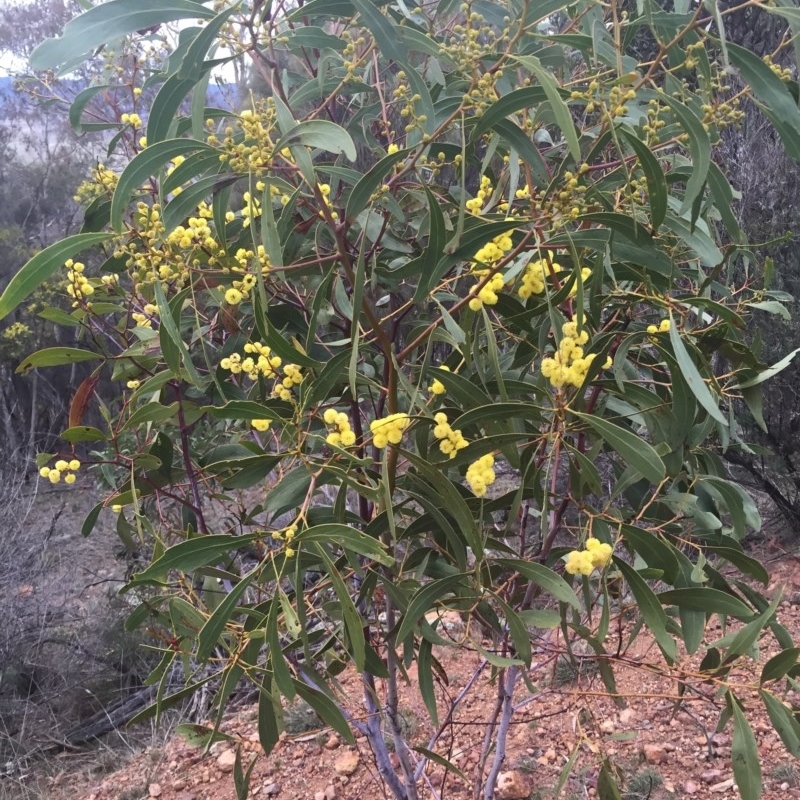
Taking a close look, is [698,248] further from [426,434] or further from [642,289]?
[426,434]

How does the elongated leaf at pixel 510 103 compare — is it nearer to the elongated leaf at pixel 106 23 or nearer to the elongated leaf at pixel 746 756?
the elongated leaf at pixel 106 23

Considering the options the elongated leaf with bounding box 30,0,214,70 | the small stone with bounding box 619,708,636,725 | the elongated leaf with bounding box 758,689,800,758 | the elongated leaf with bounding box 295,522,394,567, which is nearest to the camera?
the elongated leaf with bounding box 30,0,214,70

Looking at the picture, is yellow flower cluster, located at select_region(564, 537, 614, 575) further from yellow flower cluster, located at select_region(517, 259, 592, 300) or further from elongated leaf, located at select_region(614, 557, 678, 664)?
yellow flower cluster, located at select_region(517, 259, 592, 300)

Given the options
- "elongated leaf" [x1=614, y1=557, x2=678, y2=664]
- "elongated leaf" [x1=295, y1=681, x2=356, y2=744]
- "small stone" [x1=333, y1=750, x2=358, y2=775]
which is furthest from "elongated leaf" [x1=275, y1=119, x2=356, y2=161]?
"small stone" [x1=333, y1=750, x2=358, y2=775]

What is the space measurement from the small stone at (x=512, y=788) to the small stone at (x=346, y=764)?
16.8 inches

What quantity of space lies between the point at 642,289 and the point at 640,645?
1972 millimetres

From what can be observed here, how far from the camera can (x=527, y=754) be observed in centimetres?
197

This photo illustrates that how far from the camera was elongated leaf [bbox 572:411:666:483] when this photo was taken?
763mm

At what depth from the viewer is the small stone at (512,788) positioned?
5.70ft

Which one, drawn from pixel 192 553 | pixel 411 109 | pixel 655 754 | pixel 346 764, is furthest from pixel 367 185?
pixel 655 754

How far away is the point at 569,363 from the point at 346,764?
162cm

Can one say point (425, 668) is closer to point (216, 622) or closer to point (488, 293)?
point (216, 622)

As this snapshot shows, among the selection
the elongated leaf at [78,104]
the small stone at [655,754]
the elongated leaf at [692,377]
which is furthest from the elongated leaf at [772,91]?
the small stone at [655,754]

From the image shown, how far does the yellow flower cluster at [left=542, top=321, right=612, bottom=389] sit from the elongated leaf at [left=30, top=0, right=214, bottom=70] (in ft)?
1.65
